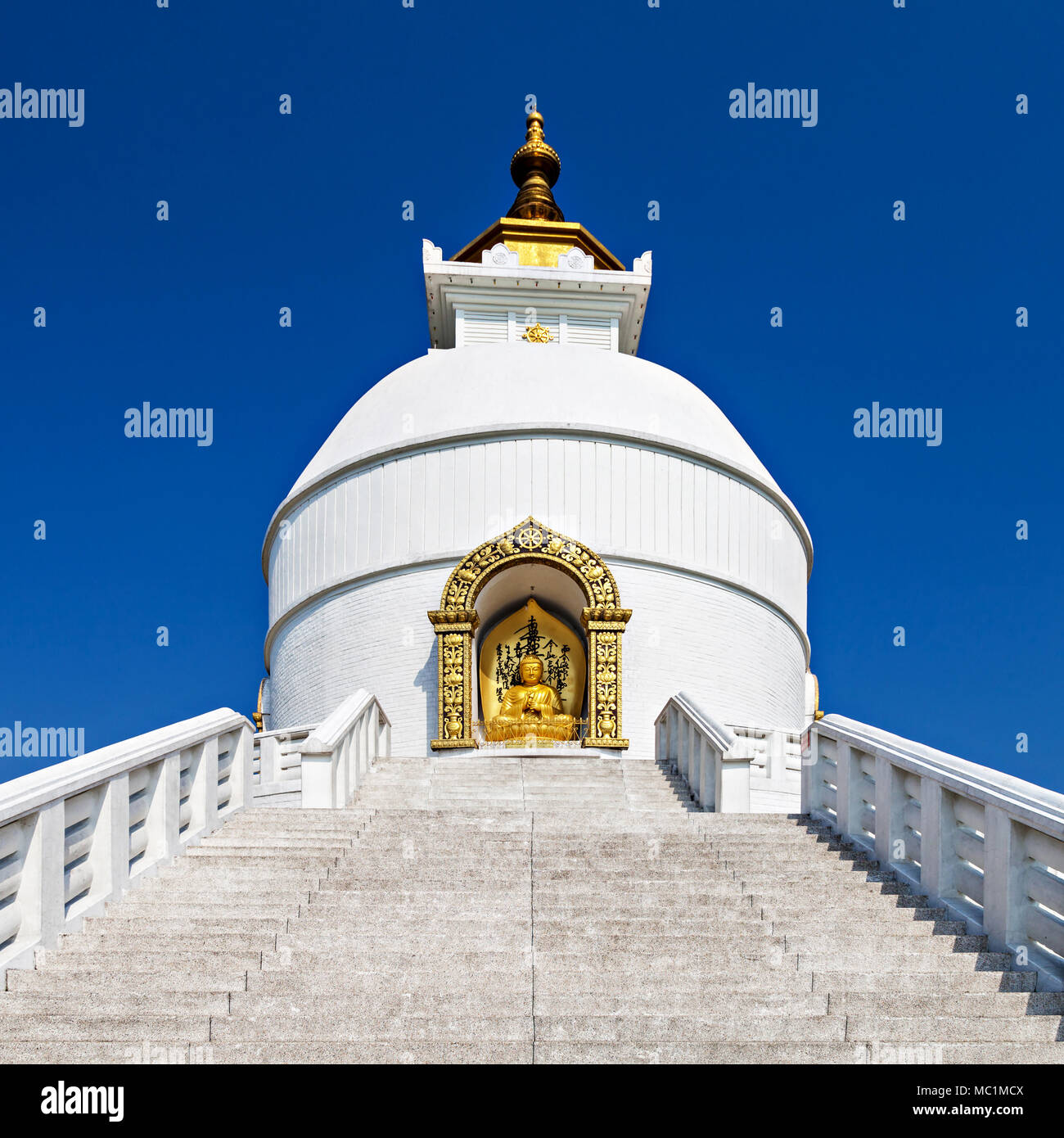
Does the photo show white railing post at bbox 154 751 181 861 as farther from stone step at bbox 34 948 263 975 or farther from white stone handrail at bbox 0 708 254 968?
stone step at bbox 34 948 263 975

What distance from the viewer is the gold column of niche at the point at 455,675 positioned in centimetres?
1770

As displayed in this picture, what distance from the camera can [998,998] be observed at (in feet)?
19.1

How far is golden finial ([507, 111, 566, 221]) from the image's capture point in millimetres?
29812

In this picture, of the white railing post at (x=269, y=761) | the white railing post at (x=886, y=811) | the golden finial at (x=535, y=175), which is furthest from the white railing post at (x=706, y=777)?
the golden finial at (x=535, y=175)

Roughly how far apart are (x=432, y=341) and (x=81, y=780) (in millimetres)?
22386

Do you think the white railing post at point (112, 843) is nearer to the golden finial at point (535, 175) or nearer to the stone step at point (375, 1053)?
the stone step at point (375, 1053)

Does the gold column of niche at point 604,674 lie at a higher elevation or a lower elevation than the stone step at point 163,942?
higher

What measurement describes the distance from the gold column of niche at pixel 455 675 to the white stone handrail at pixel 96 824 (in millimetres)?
7912

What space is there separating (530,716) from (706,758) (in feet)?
19.9

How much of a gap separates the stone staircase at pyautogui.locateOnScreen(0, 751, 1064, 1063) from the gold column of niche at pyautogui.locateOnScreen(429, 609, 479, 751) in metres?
8.50

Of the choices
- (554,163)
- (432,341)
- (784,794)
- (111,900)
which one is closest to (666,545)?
(784,794)

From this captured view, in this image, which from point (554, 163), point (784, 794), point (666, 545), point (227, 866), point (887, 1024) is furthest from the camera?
point (554, 163)

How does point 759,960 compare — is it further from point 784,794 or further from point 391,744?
point 391,744

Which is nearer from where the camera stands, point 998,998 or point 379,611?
point 998,998
